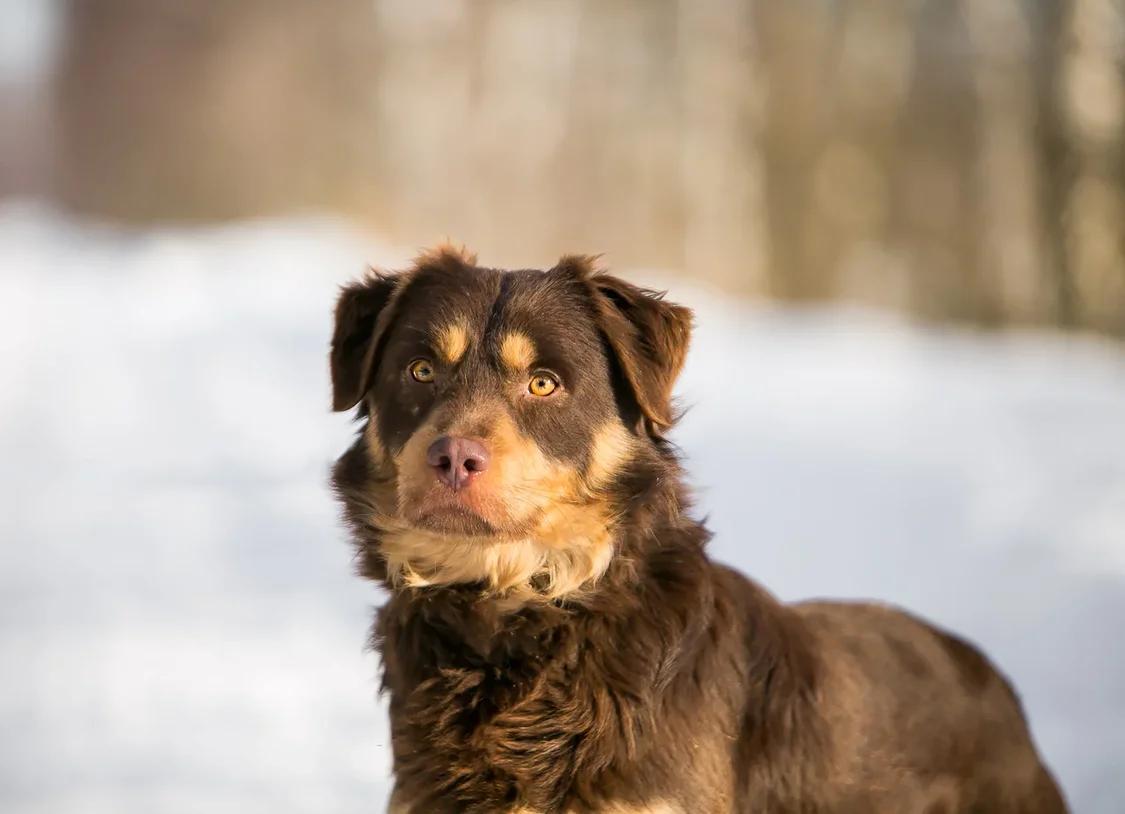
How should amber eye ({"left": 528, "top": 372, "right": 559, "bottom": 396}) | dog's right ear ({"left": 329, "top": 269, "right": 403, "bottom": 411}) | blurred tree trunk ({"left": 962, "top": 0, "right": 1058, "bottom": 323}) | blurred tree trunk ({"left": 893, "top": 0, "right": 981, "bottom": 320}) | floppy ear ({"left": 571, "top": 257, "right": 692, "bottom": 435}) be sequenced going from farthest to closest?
blurred tree trunk ({"left": 893, "top": 0, "right": 981, "bottom": 320})
blurred tree trunk ({"left": 962, "top": 0, "right": 1058, "bottom": 323})
dog's right ear ({"left": 329, "top": 269, "right": 403, "bottom": 411})
floppy ear ({"left": 571, "top": 257, "right": 692, "bottom": 435})
amber eye ({"left": 528, "top": 372, "right": 559, "bottom": 396})

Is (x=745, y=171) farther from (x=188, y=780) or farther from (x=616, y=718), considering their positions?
(x=616, y=718)

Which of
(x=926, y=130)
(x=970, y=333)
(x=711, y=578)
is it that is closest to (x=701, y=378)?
(x=970, y=333)

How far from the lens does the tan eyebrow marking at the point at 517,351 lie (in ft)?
13.7

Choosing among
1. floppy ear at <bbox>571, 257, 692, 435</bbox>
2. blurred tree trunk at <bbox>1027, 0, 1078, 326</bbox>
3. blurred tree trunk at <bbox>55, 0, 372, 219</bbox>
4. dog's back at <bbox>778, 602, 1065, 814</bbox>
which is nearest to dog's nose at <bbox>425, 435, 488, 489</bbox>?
floppy ear at <bbox>571, 257, 692, 435</bbox>

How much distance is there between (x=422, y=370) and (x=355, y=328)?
0.48m

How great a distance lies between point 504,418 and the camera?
13.2 ft

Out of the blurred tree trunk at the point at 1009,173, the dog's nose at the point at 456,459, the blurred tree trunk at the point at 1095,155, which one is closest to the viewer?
the dog's nose at the point at 456,459

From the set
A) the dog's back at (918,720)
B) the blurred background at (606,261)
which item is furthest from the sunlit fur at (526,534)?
the blurred background at (606,261)

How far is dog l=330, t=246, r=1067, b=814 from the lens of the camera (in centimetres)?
390

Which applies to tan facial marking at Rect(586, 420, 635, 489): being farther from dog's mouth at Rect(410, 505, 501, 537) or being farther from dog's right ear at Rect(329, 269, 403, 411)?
dog's right ear at Rect(329, 269, 403, 411)

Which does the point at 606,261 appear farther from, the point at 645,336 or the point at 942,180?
the point at 645,336

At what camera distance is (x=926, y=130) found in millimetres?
15953

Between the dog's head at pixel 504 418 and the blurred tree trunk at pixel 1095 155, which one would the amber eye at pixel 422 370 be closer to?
the dog's head at pixel 504 418

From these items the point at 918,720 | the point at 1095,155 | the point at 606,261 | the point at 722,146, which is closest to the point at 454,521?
the point at 918,720
